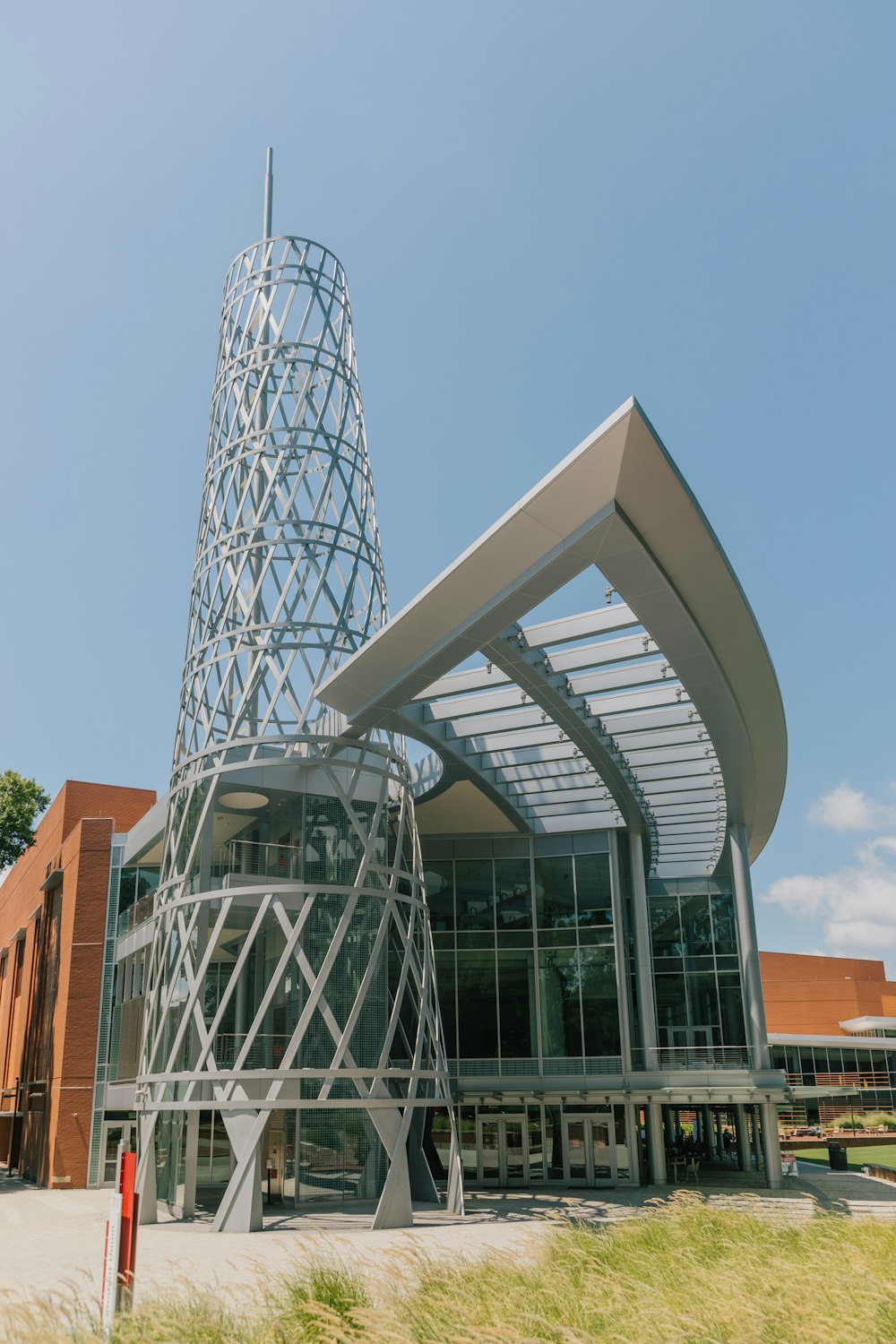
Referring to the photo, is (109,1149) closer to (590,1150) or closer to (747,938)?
(590,1150)

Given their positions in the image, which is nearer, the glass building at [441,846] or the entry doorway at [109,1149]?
the glass building at [441,846]

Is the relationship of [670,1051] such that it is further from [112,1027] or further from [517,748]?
[112,1027]

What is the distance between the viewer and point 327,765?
76.2 ft

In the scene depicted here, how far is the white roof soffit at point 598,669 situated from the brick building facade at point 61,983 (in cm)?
1284

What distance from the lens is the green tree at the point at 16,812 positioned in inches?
1683

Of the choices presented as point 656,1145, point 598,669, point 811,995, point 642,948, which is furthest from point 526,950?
point 811,995

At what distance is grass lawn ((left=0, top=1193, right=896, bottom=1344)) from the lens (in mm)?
6965

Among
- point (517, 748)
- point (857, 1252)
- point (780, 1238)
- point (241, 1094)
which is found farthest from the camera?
point (517, 748)

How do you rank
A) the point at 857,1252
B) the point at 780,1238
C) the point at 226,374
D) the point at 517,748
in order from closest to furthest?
the point at 857,1252
the point at 780,1238
the point at 517,748
the point at 226,374

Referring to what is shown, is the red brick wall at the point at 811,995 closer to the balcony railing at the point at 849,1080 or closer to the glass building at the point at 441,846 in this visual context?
the balcony railing at the point at 849,1080

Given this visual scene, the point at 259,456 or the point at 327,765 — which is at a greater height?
the point at 259,456

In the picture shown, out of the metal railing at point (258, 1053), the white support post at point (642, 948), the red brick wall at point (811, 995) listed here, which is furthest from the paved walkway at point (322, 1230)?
the red brick wall at point (811, 995)

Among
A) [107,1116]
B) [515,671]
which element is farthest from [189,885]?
[107,1116]

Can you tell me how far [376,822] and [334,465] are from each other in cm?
936
